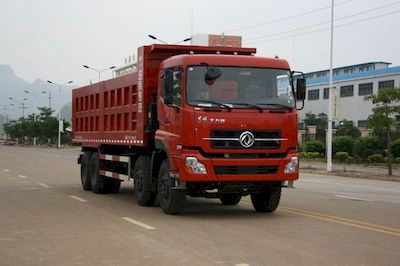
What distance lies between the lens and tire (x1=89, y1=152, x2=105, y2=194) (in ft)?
56.4

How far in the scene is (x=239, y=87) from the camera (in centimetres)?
1150

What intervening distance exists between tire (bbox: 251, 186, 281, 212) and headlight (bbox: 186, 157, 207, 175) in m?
1.67

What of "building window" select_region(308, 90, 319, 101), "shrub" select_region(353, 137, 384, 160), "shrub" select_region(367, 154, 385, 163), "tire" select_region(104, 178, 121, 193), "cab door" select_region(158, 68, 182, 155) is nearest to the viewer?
"cab door" select_region(158, 68, 182, 155)

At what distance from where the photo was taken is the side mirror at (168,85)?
11.7 metres

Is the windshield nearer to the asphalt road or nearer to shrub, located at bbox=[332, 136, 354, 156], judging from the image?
the asphalt road

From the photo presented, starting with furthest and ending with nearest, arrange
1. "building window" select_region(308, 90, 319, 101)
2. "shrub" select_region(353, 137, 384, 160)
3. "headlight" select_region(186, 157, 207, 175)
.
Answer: "building window" select_region(308, 90, 319, 101) < "shrub" select_region(353, 137, 384, 160) < "headlight" select_region(186, 157, 207, 175)

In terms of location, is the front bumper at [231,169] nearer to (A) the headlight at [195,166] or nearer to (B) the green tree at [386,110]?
(A) the headlight at [195,166]

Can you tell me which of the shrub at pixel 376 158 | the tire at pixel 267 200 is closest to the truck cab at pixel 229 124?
the tire at pixel 267 200

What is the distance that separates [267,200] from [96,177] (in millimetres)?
6233

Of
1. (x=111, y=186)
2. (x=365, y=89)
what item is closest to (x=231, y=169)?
(x=111, y=186)

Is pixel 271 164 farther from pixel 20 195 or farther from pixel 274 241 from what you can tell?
pixel 20 195

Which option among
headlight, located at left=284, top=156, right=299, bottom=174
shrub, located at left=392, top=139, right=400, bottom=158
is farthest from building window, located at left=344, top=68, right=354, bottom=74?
headlight, located at left=284, top=156, right=299, bottom=174

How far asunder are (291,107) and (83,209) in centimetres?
491

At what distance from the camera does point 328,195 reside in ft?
59.2
